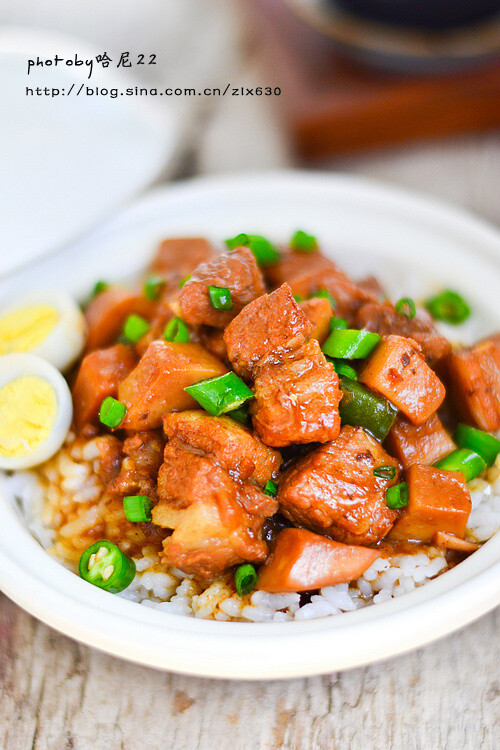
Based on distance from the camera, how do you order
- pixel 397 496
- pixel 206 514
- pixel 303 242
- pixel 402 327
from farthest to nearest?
pixel 303 242 → pixel 402 327 → pixel 397 496 → pixel 206 514

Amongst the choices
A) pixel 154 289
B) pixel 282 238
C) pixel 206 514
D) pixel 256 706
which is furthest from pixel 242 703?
pixel 282 238

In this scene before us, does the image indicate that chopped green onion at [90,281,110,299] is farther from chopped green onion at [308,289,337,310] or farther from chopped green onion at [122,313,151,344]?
chopped green onion at [308,289,337,310]

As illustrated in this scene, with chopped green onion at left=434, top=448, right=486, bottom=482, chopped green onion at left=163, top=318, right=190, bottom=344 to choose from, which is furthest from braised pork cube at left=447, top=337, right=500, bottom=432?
chopped green onion at left=163, top=318, right=190, bottom=344

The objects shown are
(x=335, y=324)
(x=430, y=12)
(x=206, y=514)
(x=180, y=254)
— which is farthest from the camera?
(x=430, y=12)

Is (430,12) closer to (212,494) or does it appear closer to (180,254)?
(180,254)

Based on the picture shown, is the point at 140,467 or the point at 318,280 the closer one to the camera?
the point at 140,467

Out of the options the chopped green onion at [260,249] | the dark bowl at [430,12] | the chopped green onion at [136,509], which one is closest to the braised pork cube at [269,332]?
the chopped green onion at [136,509]
